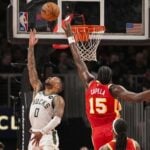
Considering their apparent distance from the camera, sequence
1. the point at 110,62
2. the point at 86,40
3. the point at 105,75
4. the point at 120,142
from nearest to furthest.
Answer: the point at 120,142 → the point at 105,75 → the point at 86,40 → the point at 110,62

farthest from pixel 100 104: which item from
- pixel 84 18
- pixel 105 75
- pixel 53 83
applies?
pixel 84 18

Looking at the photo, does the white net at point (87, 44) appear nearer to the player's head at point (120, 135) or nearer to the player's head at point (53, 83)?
the player's head at point (53, 83)

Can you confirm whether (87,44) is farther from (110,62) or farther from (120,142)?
(110,62)

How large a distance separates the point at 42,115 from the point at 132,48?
737cm

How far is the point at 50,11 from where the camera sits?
1059cm

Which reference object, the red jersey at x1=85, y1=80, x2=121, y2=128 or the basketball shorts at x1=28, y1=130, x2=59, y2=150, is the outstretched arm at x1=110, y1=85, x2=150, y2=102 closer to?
the red jersey at x1=85, y1=80, x2=121, y2=128

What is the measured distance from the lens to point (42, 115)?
994 cm

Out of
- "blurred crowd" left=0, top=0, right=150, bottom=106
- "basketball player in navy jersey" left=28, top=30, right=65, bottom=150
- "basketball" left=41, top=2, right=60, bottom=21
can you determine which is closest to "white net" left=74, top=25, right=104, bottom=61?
"basketball" left=41, top=2, right=60, bottom=21

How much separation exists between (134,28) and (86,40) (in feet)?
3.11

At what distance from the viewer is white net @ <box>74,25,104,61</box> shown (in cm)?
1046

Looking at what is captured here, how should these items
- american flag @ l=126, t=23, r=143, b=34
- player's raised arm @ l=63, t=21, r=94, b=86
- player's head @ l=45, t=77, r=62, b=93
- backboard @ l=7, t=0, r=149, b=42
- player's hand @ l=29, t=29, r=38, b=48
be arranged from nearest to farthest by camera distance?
player's raised arm @ l=63, t=21, r=94, b=86 < player's head @ l=45, t=77, r=62, b=93 < player's hand @ l=29, t=29, r=38, b=48 < backboard @ l=7, t=0, r=149, b=42 < american flag @ l=126, t=23, r=143, b=34

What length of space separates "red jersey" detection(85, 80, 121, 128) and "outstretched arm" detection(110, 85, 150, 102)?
0.14m

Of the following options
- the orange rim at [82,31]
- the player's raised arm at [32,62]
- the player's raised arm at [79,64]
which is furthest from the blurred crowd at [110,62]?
the player's raised arm at [79,64]

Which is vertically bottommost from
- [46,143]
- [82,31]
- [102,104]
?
[46,143]
